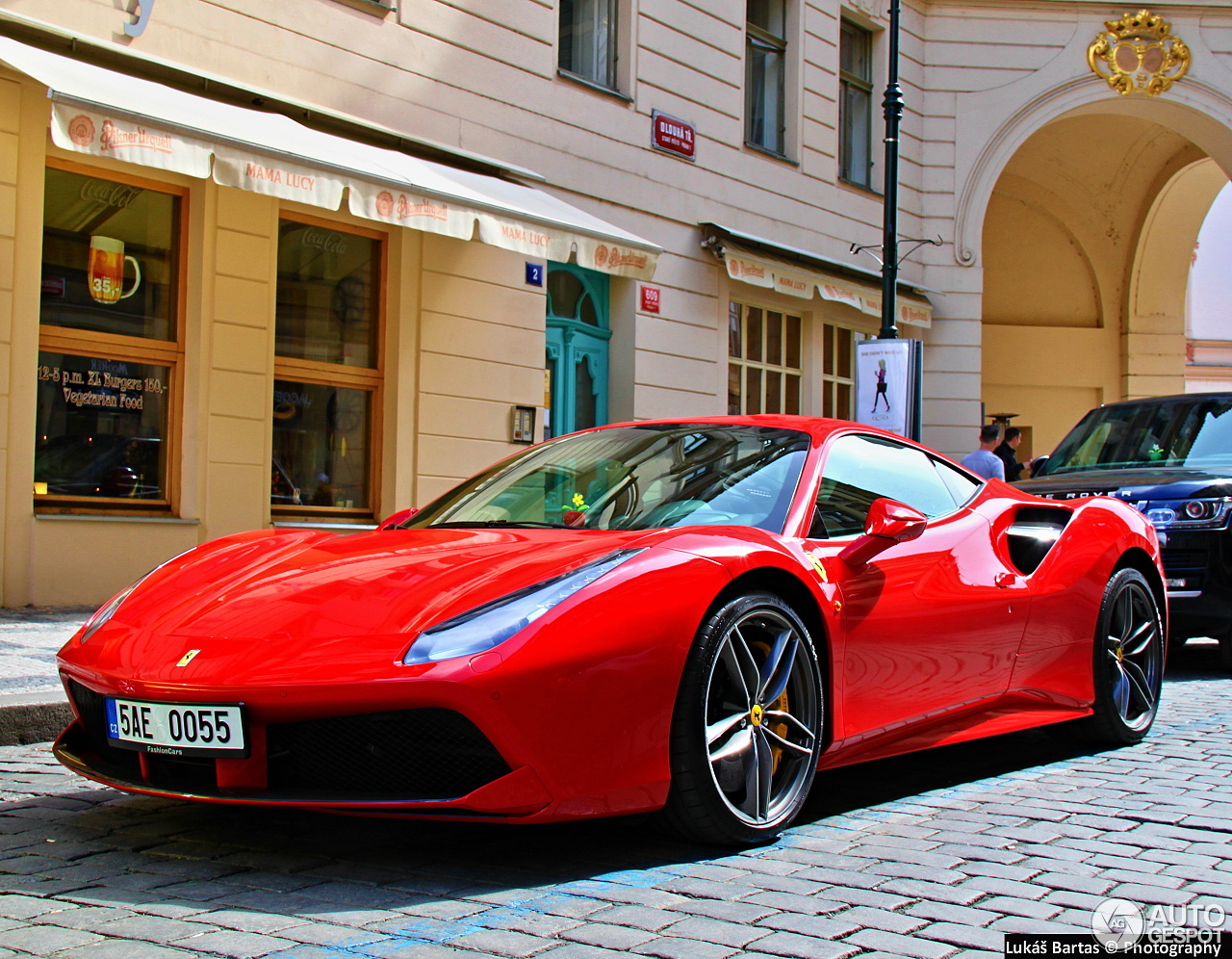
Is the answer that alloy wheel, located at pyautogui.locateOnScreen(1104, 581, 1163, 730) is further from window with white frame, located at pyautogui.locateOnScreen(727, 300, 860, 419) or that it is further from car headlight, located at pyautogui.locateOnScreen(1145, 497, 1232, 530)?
window with white frame, located at pyautogui.locateOnScreen(727, 300, 860, 419)

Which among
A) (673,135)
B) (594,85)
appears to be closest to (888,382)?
(673,135)

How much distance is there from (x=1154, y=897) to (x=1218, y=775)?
1816 millimetres

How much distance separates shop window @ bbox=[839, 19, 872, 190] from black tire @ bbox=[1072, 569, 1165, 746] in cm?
1273

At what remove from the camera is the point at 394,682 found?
118 inches

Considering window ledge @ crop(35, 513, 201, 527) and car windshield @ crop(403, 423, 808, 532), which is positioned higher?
car windshield @ crop(403, 423, 808, 532)

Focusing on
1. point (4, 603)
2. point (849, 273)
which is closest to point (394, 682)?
point (4, 603)

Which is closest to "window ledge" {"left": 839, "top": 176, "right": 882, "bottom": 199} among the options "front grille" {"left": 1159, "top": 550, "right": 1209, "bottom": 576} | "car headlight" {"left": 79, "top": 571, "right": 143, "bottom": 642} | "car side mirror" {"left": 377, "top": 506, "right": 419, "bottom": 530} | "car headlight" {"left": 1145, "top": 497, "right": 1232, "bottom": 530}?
"car headlight" {"left": 1145, "top": 497, "right": 1232, "bottom": 530}

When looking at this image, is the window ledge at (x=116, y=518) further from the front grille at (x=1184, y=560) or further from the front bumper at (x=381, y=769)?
the front grille at (x=1184, y=560)

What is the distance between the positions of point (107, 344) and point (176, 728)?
6698mm

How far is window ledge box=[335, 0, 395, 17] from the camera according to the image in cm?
1063

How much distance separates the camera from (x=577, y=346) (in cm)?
1320

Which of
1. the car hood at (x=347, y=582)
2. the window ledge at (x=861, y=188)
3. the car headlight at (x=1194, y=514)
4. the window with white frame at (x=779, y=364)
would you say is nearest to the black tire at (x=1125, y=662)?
the car headlight at (x=1194, y=514)

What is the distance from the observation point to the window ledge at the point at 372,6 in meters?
10.6

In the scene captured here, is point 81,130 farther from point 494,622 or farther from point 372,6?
point 494,622
